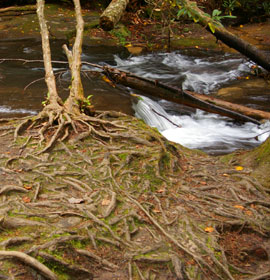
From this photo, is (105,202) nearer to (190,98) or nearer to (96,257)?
(96,257)

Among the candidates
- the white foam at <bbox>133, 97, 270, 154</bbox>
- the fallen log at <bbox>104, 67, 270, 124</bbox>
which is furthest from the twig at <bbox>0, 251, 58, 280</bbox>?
the white foam at <bbox>133, 97, 270, 154</bbox>

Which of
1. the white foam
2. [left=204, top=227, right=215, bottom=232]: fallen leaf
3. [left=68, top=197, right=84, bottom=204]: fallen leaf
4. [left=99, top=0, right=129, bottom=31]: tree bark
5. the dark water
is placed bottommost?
the white foam

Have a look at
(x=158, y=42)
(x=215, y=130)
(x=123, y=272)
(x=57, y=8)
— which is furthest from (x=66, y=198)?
(x=57, y=8)

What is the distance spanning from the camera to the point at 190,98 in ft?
24.2

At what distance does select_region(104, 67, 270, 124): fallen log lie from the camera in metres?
7.17

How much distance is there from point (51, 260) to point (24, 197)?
1.11 meters

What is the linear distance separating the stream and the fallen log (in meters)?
0.36

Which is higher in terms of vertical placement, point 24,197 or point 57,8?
point 57,8

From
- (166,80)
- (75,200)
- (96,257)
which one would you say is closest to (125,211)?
(75,200)

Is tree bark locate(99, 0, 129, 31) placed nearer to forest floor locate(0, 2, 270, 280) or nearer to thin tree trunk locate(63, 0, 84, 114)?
thin tree trunk locate(63, 0, 84, 114)

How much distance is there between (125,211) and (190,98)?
412cm

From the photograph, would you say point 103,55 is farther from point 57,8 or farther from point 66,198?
point 66,198

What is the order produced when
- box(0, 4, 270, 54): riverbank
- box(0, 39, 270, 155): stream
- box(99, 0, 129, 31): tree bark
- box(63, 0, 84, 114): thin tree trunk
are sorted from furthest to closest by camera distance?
1. box(0, 4, 270, 54): riverbank
2. box(0, 39, 270, 155): stream
3. box(99, 0, 129, 31): tree bark
4. box(63, 0, 84, 114): thin tree trunk

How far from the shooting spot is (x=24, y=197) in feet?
12.4
